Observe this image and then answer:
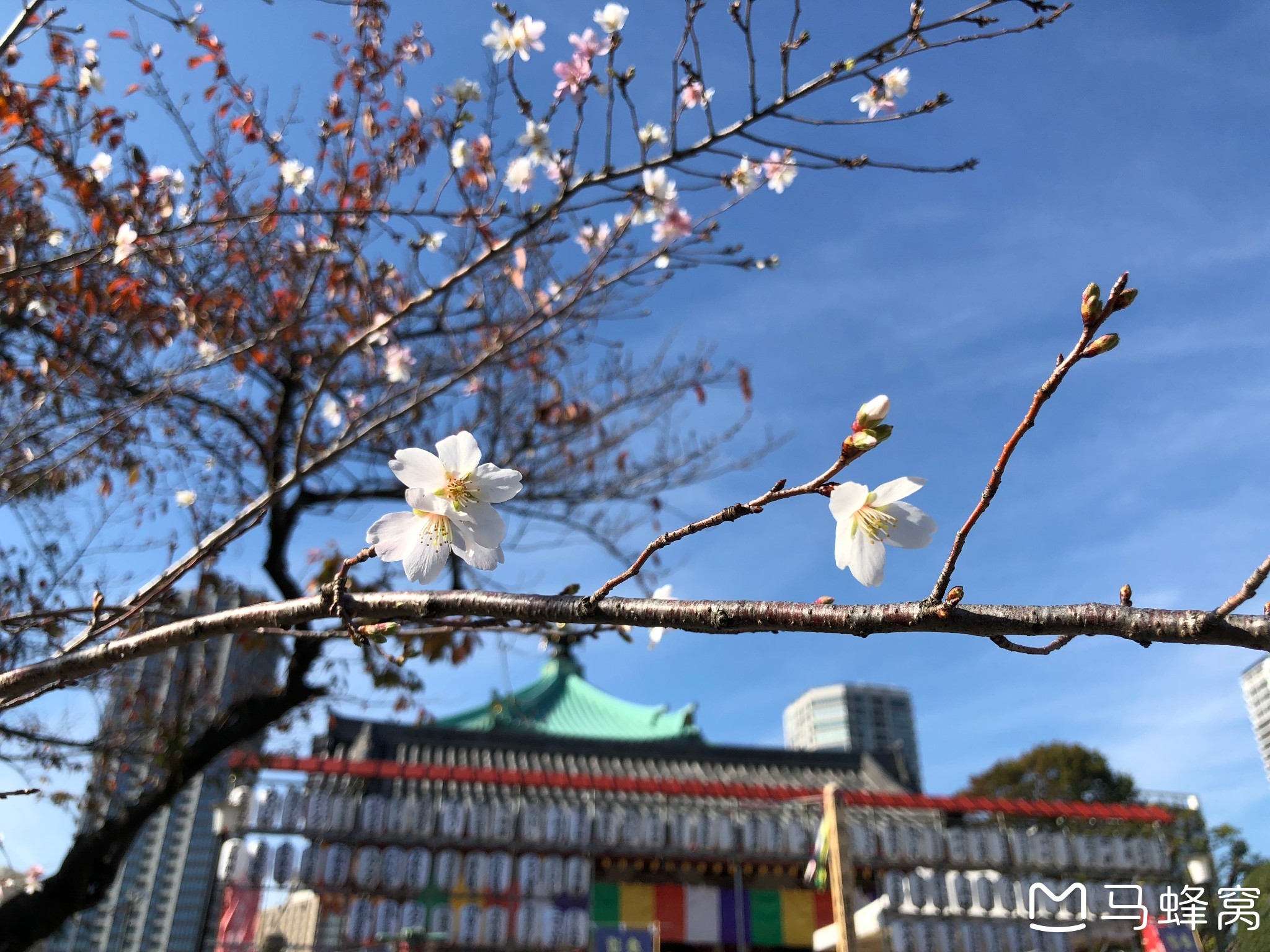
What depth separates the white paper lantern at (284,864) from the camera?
7.51 m

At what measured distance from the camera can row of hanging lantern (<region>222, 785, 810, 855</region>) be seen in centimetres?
770

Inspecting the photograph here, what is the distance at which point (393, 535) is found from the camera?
127cm

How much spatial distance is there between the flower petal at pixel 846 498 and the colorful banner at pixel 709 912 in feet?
28.7

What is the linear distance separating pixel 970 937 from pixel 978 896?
1.52 ft

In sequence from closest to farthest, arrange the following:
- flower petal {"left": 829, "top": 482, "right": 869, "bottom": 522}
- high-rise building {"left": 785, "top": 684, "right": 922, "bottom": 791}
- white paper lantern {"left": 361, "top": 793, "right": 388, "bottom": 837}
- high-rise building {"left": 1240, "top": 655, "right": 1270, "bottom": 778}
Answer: flower petal {"left": 829, "top": 482, "right": 869, "bottom": 522}
high-rise building {"left": 1240, "top": 655, "right": 1270, "bottom": 778}
white paper lantern {"left": 361, "top": 793, "right": 388, "bottom": 837}
high-rise building {"left": 785, "top": 684, "right": 922, "bottom": 791}

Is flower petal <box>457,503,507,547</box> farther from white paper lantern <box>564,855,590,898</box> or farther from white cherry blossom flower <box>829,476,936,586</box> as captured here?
white paper lantern <box>564,855,590,898</box>

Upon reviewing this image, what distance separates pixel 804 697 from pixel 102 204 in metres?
51.7

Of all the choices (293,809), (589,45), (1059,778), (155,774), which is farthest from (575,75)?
(1059,778)

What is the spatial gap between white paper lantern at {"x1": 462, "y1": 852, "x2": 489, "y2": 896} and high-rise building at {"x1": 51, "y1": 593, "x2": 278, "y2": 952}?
7.31 ft

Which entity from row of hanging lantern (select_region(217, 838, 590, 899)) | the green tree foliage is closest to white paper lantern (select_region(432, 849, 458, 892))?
row of hanging lantern (select_region(217, 838, 590, 899))

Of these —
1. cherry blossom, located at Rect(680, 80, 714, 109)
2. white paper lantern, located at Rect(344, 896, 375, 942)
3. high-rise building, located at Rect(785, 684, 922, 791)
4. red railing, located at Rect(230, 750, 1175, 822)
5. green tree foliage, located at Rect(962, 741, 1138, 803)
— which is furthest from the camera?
high-rise building, located at Rect(785, 684, 922, 791)

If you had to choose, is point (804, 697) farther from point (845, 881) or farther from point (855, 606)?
point (855, 606)

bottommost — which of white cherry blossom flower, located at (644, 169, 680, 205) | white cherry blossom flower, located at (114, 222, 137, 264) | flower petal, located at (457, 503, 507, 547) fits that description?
flower petal, located at (457, 503, 507, 547)

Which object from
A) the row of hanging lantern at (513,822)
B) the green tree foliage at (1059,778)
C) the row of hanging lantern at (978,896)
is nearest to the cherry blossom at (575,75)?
the row of hanging lantern at (513,822)
